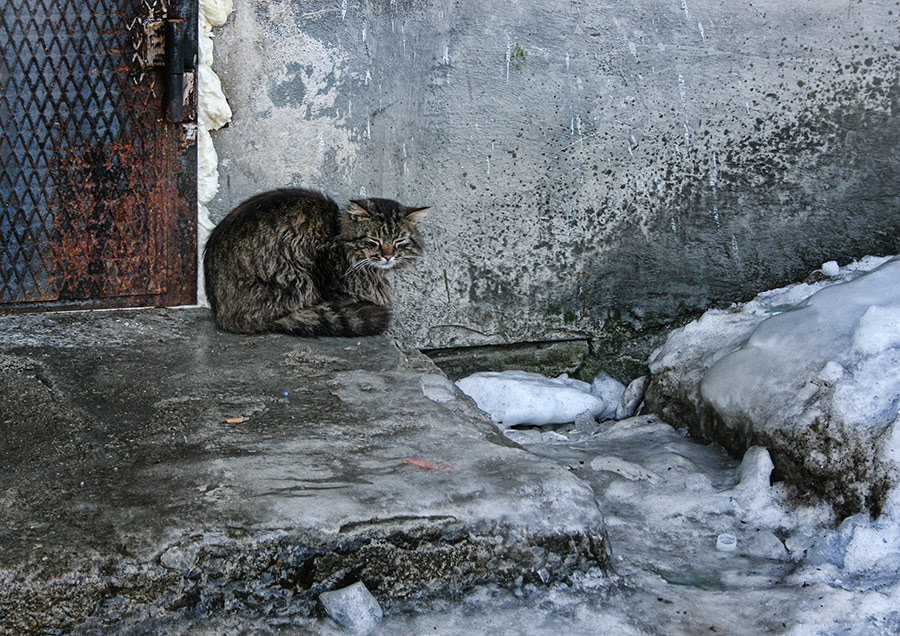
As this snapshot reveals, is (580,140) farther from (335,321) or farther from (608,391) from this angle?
(335,321)

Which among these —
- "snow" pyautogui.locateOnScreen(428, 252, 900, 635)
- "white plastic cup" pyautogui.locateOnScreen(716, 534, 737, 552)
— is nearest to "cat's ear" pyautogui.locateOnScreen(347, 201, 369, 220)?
"snow" pyautogui.locateOnScreen(428, 252, 900, 635)

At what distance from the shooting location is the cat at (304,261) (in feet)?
11.4

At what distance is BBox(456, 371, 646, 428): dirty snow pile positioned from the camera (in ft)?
12.6

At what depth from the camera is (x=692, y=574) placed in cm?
224

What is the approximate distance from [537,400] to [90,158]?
213 centimetres

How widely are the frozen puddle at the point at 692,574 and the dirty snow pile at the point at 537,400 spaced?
735 mm

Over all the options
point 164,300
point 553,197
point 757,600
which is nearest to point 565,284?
point 553,197

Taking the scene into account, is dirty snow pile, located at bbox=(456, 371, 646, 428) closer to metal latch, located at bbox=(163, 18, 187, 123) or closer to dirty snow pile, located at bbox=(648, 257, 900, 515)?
dirty snow pile, located at bbox=(648, 257, 900, 515)

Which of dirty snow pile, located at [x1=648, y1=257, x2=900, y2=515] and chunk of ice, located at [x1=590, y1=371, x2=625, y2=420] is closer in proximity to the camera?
dirty snow pile, located at [x1=648, y1=257, x2=900, y2=515]

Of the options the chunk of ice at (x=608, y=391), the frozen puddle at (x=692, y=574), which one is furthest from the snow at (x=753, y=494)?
the chunk of ice at (x=608, y=391)

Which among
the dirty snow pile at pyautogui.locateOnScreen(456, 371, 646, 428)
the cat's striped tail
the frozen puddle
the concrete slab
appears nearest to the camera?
the concrete slab

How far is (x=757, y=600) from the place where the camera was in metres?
2.08

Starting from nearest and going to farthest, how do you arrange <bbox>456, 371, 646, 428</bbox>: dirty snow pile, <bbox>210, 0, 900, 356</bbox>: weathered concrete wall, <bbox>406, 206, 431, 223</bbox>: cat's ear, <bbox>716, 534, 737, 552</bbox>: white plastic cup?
<bbox>716, 534, 737, 552</bbox>: white plastic cup, <bbox>406, 206, 431, 223</bbox>: cat's ear, <bbox>210, 0, 900, 356</bbox>: weathered concrete wall, <bbox>456, 371, 646, 428</bbox>: dirty snow pile

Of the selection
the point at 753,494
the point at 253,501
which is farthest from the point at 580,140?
the point at 253,501
